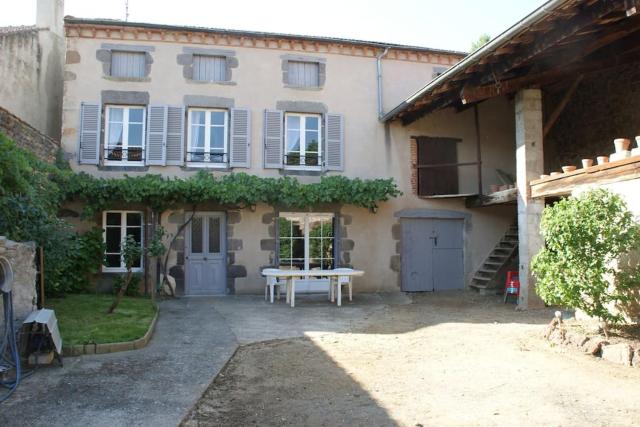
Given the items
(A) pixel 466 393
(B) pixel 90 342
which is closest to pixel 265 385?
(A) pixel 466 393

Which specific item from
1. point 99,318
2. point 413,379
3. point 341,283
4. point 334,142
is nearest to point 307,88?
point 334,142

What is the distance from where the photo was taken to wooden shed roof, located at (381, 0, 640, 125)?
19.4ft

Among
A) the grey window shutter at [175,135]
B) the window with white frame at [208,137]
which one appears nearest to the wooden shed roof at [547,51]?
the window with white frame at [208,137]

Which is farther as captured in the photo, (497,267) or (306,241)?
(306,241)

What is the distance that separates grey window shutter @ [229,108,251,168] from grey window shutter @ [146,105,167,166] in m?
1.34

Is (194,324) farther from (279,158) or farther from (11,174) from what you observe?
(279,158)

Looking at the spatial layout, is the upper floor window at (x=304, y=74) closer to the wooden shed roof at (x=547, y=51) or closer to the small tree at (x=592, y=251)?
the wooden shed roof at (x=547, y=51)

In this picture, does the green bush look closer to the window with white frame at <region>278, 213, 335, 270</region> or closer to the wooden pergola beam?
the window with white frame at <region>278, 213, 335, 270</region>

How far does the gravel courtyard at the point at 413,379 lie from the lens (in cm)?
354

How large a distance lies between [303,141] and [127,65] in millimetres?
3913

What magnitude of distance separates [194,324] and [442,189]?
254 inches

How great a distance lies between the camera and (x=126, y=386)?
406cm

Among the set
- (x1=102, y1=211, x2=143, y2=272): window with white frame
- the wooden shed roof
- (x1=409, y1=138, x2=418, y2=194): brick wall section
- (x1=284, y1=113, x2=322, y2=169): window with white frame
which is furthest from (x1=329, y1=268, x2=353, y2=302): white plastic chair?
(x1=102, y1=211, x2=143, y2=272): window with white frame

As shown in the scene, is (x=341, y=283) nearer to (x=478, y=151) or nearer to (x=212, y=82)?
(x=478, y=151)
